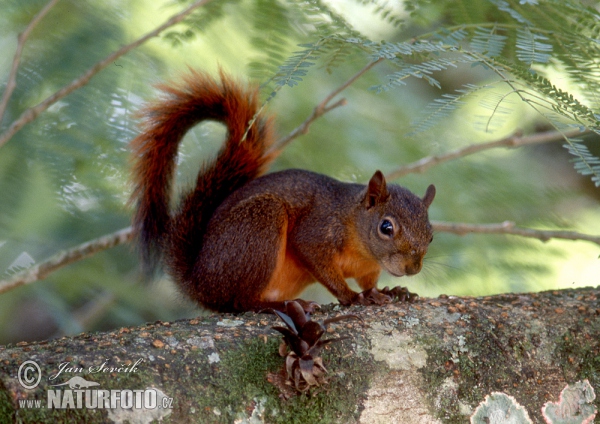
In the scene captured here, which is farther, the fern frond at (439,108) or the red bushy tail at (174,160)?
the red bushy tail at (174,160)

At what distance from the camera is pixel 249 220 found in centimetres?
200

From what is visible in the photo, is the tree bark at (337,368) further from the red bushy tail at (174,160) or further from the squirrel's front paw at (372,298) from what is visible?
the red bushy tail at (174,160)

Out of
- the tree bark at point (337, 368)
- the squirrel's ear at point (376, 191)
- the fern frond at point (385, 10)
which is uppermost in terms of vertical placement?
the fern frond at point (385, 10)

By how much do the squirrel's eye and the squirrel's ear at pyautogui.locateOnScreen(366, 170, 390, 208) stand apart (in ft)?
0.30

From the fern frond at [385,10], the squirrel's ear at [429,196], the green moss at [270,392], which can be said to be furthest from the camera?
the squirrel's ear at [429,196]

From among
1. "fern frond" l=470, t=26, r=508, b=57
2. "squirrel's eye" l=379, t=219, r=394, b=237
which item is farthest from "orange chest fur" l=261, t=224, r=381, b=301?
"fern frond" l=470, t=26, r=508, b=57

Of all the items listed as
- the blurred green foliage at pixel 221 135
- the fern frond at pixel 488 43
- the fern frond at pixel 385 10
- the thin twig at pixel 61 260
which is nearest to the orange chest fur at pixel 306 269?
the blurred green foliage at pixel 221 135

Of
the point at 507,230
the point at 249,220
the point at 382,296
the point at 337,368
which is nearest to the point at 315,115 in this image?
the point at 249,220

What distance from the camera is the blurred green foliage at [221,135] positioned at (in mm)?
1892


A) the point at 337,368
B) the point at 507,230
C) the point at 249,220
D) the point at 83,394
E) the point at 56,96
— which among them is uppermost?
the point at 56,96

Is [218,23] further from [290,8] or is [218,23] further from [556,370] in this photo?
[556,370]

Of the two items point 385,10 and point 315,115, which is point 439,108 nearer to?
point 385,10

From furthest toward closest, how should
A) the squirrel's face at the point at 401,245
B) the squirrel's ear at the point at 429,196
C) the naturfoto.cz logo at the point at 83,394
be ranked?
the squirrel's ear at the point at 429,196 → the squirrel's face at the point at 401,245 → the naturfoto.cz logo at the point at 83,394

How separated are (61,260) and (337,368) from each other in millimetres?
1022
